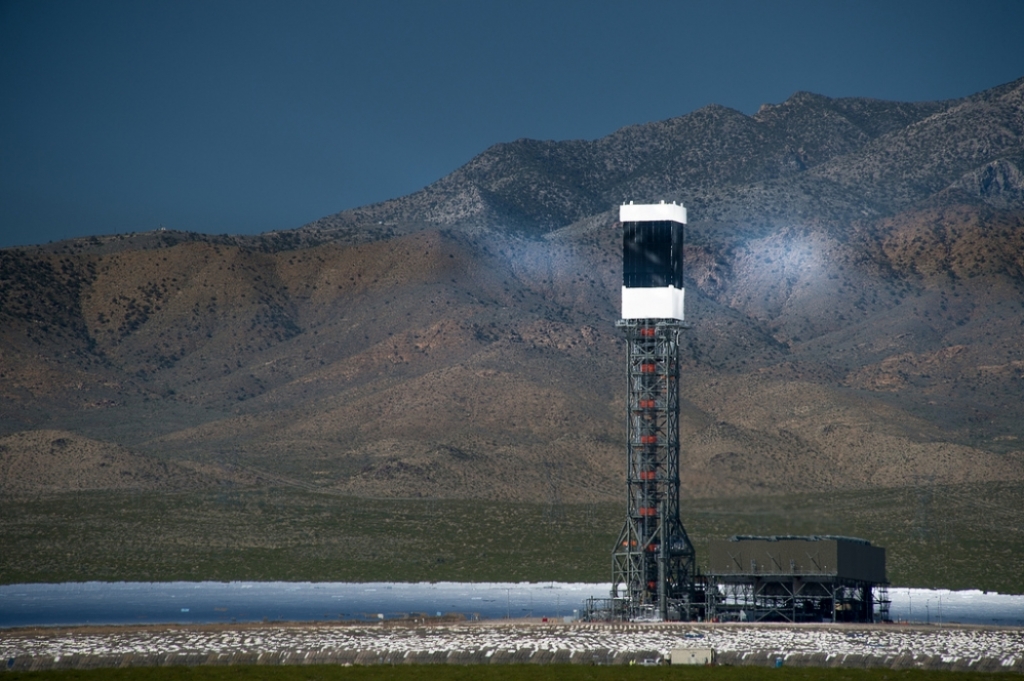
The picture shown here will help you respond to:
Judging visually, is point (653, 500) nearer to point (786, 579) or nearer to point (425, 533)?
point (786, 579)

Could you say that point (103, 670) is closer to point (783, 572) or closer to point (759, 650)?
point (759, 650)

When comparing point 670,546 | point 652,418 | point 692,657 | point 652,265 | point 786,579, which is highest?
point 652,265

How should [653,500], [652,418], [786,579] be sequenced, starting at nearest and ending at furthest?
[786,579], [653,500], [652,418]

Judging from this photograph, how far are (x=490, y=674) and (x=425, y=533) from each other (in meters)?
81.4

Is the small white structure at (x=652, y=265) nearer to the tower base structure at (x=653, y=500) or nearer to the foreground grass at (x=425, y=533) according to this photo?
the tower base structure at (x=653, y=500)

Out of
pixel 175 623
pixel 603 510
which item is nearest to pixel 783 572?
pixel 175 623

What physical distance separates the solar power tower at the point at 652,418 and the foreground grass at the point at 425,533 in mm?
39118

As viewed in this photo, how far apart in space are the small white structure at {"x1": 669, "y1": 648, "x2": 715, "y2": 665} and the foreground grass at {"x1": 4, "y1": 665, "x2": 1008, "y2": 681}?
923mm

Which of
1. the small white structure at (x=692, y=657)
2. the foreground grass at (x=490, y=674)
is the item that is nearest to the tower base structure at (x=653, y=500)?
the small white structure at (x=692, y=657)

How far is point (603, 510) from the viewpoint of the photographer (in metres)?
159

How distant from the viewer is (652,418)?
88.3 meters

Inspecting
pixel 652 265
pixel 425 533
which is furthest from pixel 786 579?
pixel 425 533

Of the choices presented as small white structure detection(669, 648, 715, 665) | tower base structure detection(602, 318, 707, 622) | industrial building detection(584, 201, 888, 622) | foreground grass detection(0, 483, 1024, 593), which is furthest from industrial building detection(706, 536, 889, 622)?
foreground grass detection(0, 483, 1024, 593)

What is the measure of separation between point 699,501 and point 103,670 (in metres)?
100
